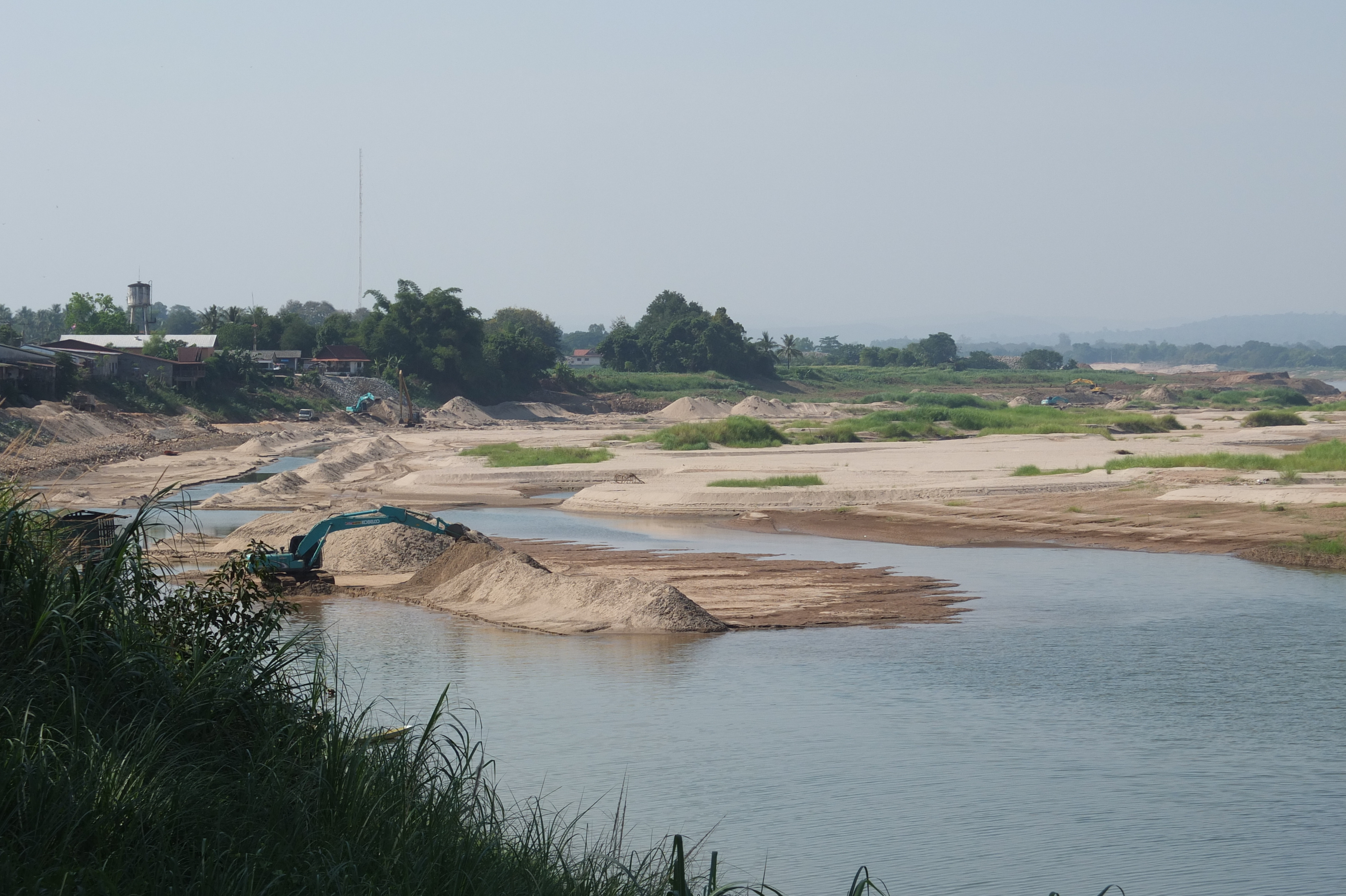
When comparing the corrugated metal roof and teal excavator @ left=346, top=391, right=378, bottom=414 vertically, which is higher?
the corrugated metal roof

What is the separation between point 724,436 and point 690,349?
87.8 meters

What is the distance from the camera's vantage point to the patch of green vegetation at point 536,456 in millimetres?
66188

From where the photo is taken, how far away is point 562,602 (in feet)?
80.4

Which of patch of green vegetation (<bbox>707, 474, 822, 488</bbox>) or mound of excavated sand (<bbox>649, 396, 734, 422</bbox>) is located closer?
patch of green vegetation (<bbox>707, 474, 822, 488</bbox>)

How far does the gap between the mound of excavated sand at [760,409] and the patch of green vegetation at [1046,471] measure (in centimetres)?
5624

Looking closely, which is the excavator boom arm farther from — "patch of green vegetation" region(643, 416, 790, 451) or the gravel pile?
the gravel pile

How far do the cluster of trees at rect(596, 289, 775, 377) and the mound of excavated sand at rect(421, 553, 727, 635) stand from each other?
13587 centimetres

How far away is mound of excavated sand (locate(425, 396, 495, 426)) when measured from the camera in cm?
10944

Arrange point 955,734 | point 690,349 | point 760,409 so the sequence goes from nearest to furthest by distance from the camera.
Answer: point 955,734, point 760,409, point 690,349

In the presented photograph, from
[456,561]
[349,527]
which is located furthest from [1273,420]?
[349,527]

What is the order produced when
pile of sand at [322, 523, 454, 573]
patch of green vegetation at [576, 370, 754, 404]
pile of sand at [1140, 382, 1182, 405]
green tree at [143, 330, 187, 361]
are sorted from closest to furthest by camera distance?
pile of sand at [322, 523, 454, 573]
green tree at [143, 330, 187, 361]
patch of green vegetation at [576, 370, 754, 404]
pile of sand at [1140, 382, 1182, 405]

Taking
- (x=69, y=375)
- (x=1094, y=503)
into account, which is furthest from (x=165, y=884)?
(x=69, y=375)

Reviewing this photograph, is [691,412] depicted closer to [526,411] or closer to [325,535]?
[526,411]

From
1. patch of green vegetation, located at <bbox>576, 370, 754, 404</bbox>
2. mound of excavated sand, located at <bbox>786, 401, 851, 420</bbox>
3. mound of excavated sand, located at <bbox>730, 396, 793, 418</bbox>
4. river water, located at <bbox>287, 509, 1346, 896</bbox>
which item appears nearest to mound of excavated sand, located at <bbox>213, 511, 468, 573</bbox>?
river water, located at <bbox>287, 509, 1346, 896</bbox>
